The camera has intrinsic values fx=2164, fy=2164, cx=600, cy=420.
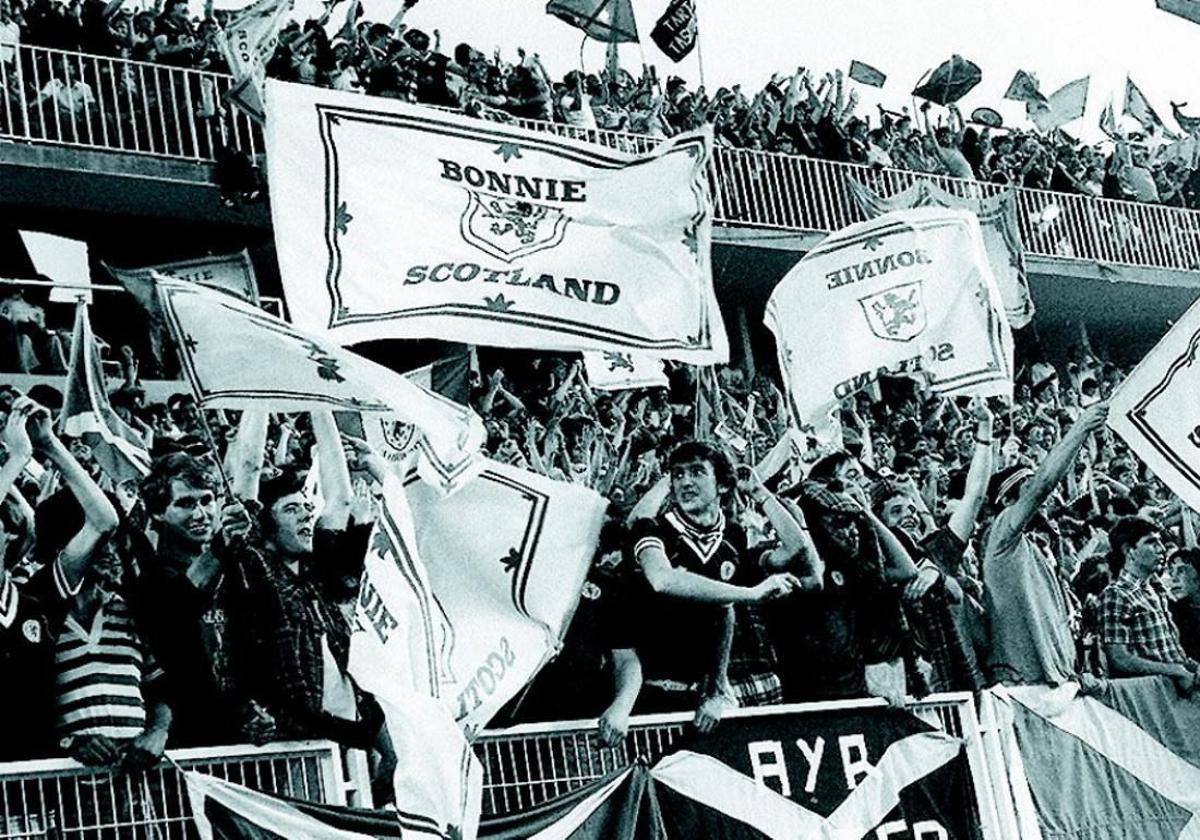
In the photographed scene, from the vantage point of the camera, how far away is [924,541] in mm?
9141

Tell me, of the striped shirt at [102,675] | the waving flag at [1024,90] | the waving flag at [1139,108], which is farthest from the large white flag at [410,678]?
the waving flag at [1139,108]

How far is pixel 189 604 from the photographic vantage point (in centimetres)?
659

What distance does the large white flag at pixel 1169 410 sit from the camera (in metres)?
9.46

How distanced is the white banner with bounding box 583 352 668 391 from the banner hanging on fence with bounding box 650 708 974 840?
376cm

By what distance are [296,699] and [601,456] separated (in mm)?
8428

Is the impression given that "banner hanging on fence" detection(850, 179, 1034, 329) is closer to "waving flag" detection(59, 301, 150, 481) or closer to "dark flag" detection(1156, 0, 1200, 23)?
"dark flag" detection(1156, 0, 1200, 23)

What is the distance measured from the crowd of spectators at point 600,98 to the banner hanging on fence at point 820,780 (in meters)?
9.96

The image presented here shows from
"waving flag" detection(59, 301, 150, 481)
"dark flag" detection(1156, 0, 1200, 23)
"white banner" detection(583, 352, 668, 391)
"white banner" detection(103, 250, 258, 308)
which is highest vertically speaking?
"dark flag" detection(1156, 0, 1200, 23)

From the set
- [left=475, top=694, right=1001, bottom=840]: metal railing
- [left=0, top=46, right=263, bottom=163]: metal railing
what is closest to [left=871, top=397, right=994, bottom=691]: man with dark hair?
[left=475, top=694, right=1001, bottom=840]: metal railing

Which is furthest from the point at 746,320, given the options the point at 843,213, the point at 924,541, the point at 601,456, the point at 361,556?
the point at 361,556

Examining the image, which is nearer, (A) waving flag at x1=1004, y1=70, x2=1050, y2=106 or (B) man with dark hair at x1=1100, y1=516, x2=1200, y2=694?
(B) man with dark hair at x1=1100, y1=516, x2=1200, y2=694

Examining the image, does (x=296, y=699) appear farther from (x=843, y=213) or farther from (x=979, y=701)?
(x=843, y=213)

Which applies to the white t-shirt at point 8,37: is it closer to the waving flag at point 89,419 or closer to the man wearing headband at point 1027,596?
the waving flag at point 89,419

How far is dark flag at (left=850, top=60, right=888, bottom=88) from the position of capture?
25.8 meters
